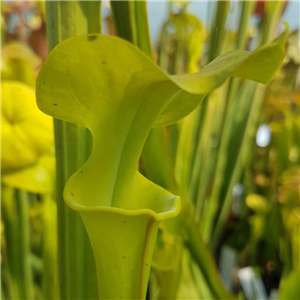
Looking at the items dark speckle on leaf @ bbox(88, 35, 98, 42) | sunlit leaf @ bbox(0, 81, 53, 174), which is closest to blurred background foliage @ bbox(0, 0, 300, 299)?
sunlit leaf @ bbox(0, 81, 53, 174)

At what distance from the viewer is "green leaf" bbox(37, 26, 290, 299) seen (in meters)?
0.13

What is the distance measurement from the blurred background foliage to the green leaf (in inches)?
3.0

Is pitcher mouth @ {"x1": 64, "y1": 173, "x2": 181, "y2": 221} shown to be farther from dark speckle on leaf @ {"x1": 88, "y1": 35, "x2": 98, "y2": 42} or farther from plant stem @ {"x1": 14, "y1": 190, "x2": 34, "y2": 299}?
plant stem @ {"x1": 14, "y1": 190, "x2": 34, "y2": 299}

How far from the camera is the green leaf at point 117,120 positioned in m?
0.13

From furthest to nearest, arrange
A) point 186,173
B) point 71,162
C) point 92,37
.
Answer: point 186,173 < point 71,162 < point 92,37

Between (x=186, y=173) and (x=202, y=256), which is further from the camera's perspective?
(x=186, y=173)

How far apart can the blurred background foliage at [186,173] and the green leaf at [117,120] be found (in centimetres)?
8

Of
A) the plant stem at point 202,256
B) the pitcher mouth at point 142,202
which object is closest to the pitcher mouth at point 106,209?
the pitcher mouth at point 142,202

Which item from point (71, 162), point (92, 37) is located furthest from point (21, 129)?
Result: point (92, 37)

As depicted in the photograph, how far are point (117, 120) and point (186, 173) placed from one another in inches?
15.1

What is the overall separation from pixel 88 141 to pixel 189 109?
0.31ft

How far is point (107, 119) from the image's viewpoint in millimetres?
170

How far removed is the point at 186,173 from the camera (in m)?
0.54

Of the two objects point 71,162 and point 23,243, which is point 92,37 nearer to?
point 71,162
